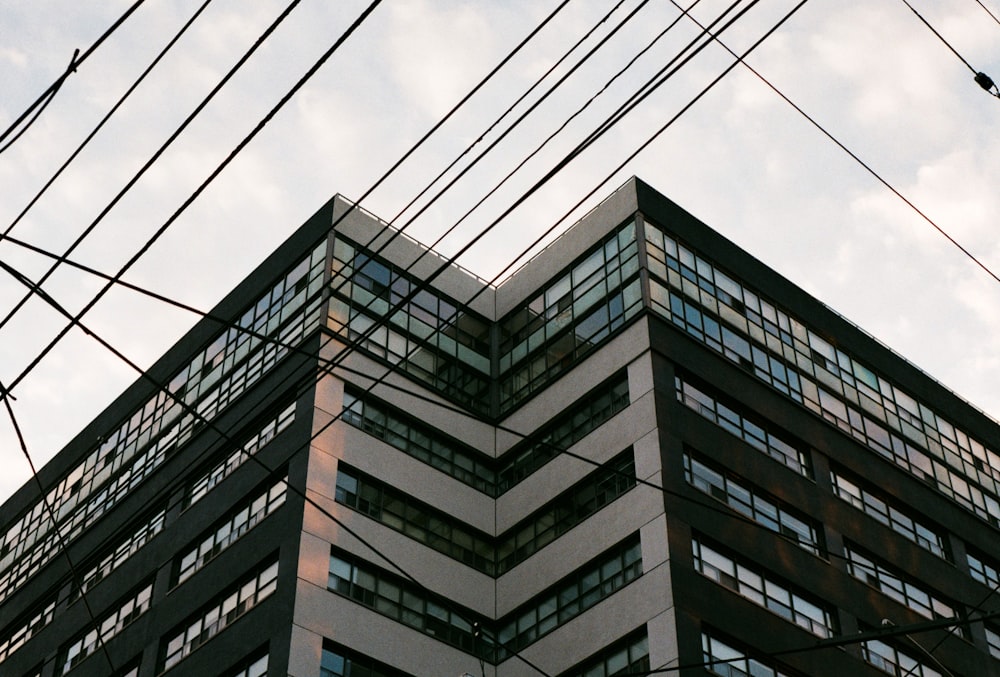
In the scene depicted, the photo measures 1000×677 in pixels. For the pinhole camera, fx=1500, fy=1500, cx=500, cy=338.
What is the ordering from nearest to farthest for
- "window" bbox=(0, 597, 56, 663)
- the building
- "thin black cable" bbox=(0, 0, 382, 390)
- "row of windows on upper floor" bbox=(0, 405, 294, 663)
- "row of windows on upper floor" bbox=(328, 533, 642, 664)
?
"thin black cable" bbox=(0, 0, 382, 390) < the building < "row of windows on upper floor" bbox=(328, 533, 642, 664) < "row of windows on upper floor" bbox=(0, 405, 294, 663) < "window" bbox=(0, 597, 56, 663)

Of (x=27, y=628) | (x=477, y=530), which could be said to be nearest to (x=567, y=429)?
(x=477, y=530)

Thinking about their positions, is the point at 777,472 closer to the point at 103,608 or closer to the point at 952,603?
the point at 952,603

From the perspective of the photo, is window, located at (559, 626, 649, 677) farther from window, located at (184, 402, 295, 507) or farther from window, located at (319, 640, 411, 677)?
window, located at (184, 402, 295, 507)

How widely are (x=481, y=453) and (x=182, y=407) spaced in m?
9.42

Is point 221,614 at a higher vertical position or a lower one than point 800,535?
lower

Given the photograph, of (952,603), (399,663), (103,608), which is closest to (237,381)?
(103,608)

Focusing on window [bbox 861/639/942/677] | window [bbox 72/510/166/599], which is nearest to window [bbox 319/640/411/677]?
window [bbox 72/510/166/599]

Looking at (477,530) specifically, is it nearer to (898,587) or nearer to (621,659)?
(621,659)

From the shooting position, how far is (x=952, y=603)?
48.5m

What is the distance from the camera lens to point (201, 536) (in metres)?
45.3

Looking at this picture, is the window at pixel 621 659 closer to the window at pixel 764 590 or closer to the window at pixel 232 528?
the window at pixel 764 590

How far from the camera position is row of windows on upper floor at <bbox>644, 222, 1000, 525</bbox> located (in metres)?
47.8

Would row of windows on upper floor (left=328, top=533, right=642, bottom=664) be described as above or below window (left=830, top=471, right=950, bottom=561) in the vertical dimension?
below

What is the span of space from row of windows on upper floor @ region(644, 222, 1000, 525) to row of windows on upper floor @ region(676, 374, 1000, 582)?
1.90 meters
